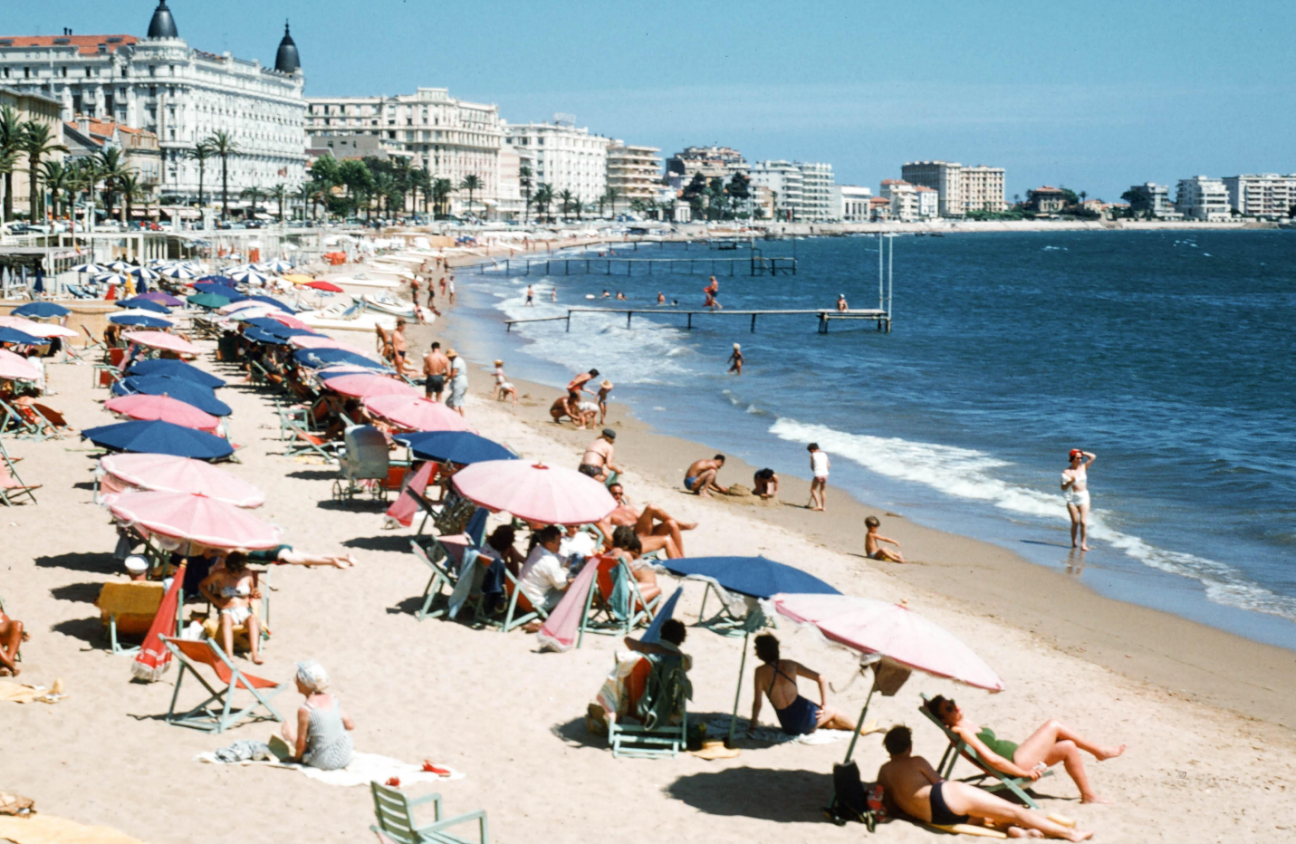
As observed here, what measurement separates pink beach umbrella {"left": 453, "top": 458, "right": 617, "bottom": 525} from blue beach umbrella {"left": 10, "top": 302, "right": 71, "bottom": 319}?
61.5 ft

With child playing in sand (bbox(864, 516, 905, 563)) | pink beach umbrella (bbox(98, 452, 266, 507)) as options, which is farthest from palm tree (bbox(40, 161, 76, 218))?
pink beach umbrella (bbox(98, 452, 266, 507))

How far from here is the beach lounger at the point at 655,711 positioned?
808cm

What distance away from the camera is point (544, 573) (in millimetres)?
10352

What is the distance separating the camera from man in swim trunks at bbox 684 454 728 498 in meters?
17.9

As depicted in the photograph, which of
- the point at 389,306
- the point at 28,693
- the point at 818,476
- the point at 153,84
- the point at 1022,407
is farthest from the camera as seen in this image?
the point at 153,84

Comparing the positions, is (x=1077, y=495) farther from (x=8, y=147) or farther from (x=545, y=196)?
(x=545, y=196)

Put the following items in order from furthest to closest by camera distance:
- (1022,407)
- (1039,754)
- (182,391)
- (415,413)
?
(1022,407) < (182,391) < (415,413) < (1039,754)

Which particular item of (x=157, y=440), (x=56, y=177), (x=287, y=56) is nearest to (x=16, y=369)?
(x=157, y=440)

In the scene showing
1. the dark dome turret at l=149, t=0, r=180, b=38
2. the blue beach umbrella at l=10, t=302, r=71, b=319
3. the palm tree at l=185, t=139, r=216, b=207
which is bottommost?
the blue beach umbrella at l=10, t=302, r=71, b=319

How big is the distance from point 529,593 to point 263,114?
136m

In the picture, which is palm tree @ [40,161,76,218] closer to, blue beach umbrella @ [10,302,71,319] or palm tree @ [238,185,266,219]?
blue beach umbrella @ [10,302,71,319]

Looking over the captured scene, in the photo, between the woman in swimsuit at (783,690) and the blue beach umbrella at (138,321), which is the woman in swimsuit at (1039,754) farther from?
the blue beach umbrella at (138,321)

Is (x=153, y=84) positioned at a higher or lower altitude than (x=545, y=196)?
higher

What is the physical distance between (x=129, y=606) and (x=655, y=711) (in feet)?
12.7
